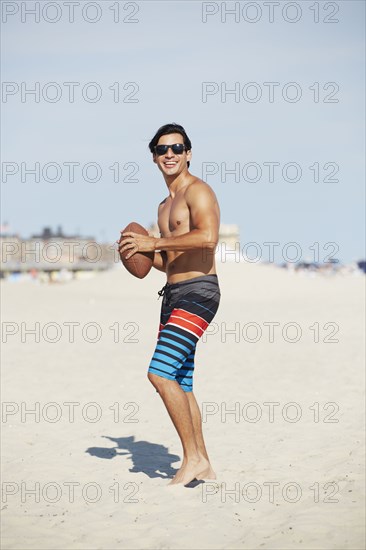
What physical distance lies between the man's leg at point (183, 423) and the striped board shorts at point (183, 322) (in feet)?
0.23

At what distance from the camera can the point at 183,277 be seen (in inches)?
241

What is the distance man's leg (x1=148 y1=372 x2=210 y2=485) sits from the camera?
6012mm

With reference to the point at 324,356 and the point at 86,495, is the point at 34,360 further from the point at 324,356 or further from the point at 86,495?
the point at 86,495

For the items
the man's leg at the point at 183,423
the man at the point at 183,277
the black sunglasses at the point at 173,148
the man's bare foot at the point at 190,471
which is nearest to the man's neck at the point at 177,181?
the man at the point at 183,277

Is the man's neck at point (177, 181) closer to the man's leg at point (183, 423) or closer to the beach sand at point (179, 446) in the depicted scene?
the man's leg at point (183, 423)

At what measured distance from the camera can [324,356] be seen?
543 inches

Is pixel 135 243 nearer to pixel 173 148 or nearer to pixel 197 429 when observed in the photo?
pixel 173 148

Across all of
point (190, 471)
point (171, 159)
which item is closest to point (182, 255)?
point (171, 159)

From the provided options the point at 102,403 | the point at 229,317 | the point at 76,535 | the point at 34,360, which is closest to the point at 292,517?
the point at 76,535

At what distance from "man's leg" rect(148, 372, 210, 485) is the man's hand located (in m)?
0.90

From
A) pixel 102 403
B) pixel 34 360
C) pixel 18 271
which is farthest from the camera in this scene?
pixel 18 271

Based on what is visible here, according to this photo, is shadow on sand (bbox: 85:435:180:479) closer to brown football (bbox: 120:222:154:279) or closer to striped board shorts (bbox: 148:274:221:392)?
striped board shorts (bbox: 148:274:221:392)

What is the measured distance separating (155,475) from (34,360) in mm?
6816

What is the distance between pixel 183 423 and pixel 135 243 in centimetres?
135
